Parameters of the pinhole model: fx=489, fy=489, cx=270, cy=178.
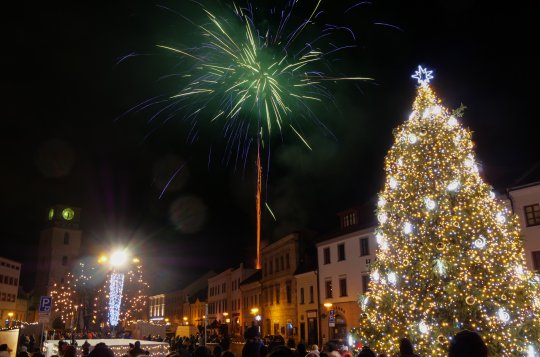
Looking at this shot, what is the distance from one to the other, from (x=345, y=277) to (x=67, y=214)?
83.3 meters

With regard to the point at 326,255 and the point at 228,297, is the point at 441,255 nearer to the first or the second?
the point at 326,255

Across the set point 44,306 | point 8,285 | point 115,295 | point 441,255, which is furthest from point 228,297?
point 441,255

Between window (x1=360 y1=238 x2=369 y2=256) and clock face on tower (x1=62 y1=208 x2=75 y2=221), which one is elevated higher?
clock face on tower (x1=62 y1=208 x2=75 y2=221)

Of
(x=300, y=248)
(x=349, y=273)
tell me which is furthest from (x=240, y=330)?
(x=349, y=273)

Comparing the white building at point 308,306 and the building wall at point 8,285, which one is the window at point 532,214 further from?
the building wall at point 8,285

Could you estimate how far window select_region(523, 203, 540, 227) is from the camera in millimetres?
24469

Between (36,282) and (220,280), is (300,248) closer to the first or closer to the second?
(220,280)

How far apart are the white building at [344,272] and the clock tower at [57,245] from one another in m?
73.2

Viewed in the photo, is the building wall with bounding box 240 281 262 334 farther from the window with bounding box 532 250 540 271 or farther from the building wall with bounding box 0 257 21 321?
the building wall with bounding box 0 257 21 321

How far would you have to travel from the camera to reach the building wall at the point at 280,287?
148 feet

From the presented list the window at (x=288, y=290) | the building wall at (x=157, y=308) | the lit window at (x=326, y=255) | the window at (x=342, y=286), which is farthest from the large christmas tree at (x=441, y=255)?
the building wall at (x=157, y=308)

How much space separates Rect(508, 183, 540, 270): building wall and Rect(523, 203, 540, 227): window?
0.34ft

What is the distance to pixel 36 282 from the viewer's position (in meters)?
100

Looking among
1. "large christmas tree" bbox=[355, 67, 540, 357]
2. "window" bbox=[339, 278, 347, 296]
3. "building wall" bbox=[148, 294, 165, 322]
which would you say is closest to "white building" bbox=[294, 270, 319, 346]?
"window" bbox=[339, 278, 347, 296]
